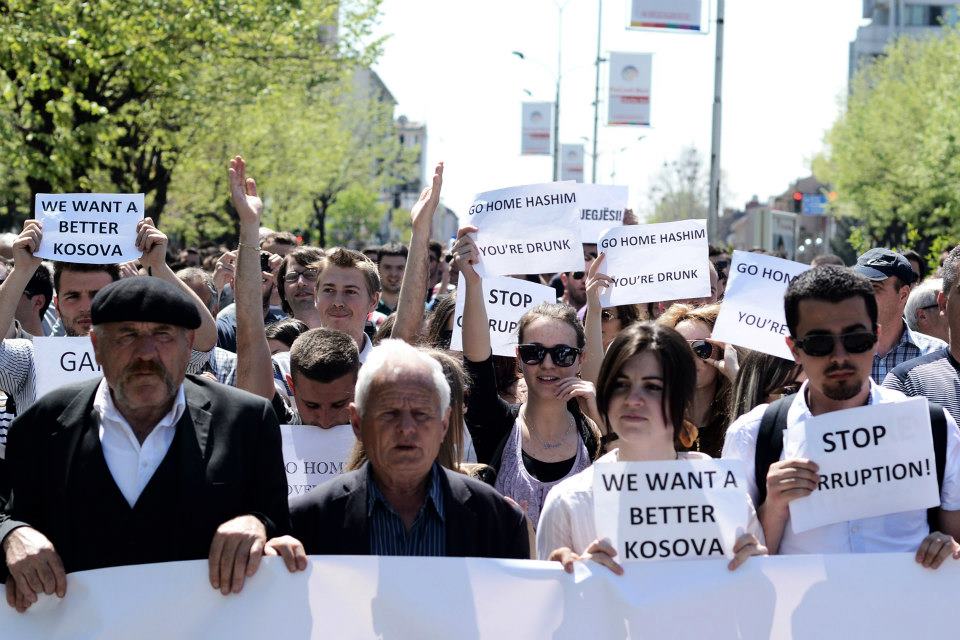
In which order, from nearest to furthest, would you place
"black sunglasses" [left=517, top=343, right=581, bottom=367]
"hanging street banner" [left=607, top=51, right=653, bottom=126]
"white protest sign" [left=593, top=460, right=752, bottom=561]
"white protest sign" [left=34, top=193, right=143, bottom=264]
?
"white protest sign" [left=593, top=460, right=752, bottom=561] → "black sunglasses" [left=517, top=343, right=581, bottom=367] → "white protest sign" [left=34, top=193, right=143, bottom=264] → "hanging street banner" [left=607, top=51, right=653, bottom=126]

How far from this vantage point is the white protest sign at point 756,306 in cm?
568

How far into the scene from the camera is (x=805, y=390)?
3738 millimetres

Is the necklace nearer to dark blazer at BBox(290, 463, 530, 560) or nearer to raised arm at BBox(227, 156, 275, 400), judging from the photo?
raised arm at BBox(227, 156, 275, 400)

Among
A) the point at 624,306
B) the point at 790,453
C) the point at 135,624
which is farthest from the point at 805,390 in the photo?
the point at 624,306

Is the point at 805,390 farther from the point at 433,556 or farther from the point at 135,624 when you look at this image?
the point at 135,624

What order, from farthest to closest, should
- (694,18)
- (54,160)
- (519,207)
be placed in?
(694,18) → (54,160) → (519,207)

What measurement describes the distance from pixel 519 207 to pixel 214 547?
396 centimetres

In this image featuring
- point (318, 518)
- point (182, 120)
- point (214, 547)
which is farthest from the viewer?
point (182, 120)

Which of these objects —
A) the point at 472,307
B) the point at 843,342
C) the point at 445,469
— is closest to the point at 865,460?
the point at 843,342

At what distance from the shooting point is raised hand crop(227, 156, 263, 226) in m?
5.22

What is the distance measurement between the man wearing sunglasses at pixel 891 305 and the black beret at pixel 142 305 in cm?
348

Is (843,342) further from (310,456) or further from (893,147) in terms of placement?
(893,147)

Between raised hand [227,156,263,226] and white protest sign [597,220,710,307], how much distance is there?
2.34 meters

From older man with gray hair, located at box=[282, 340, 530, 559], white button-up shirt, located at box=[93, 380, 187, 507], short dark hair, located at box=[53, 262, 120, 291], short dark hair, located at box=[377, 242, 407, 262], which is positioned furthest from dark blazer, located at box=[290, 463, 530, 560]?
short dark hair, located at box=[377, 242, 407, 262]
